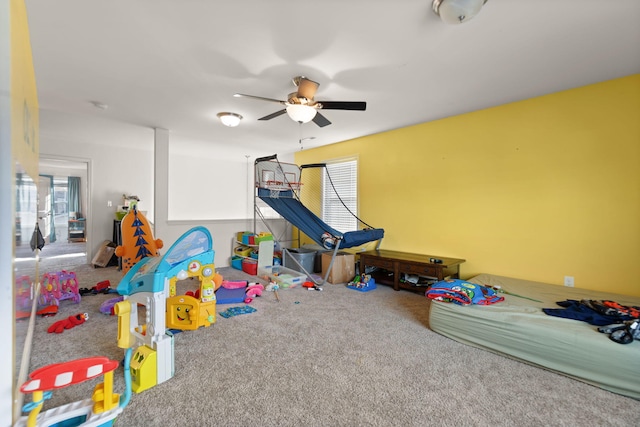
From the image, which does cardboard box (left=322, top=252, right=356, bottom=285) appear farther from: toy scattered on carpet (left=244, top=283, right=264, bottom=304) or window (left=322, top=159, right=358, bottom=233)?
toy scattered on carpet (left=244, top=283, right=264, bottom=304)

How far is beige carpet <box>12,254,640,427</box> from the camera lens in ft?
4.69

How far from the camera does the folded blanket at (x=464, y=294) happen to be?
2.30 metres

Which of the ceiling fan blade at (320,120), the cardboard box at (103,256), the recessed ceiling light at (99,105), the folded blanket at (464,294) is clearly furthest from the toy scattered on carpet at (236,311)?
the cardboard box at (103,256)

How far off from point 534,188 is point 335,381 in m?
2.92

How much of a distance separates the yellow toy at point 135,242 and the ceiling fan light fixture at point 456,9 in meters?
4.16

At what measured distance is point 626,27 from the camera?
6.05 feet

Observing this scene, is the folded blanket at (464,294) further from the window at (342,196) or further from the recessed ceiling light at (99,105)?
the recessed ceiling light at (99,105)

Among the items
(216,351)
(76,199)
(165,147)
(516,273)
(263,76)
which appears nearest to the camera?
(216,351)

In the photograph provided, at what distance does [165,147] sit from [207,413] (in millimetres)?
4068

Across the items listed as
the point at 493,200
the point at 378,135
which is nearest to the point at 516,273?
the point at 493,200

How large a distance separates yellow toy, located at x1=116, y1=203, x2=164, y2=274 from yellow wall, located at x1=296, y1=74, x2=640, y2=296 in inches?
144

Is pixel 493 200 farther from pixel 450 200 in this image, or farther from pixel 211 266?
pixel 211 266

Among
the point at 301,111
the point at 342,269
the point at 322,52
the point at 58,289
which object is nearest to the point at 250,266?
the point at 342,269

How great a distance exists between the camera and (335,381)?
1712mm
